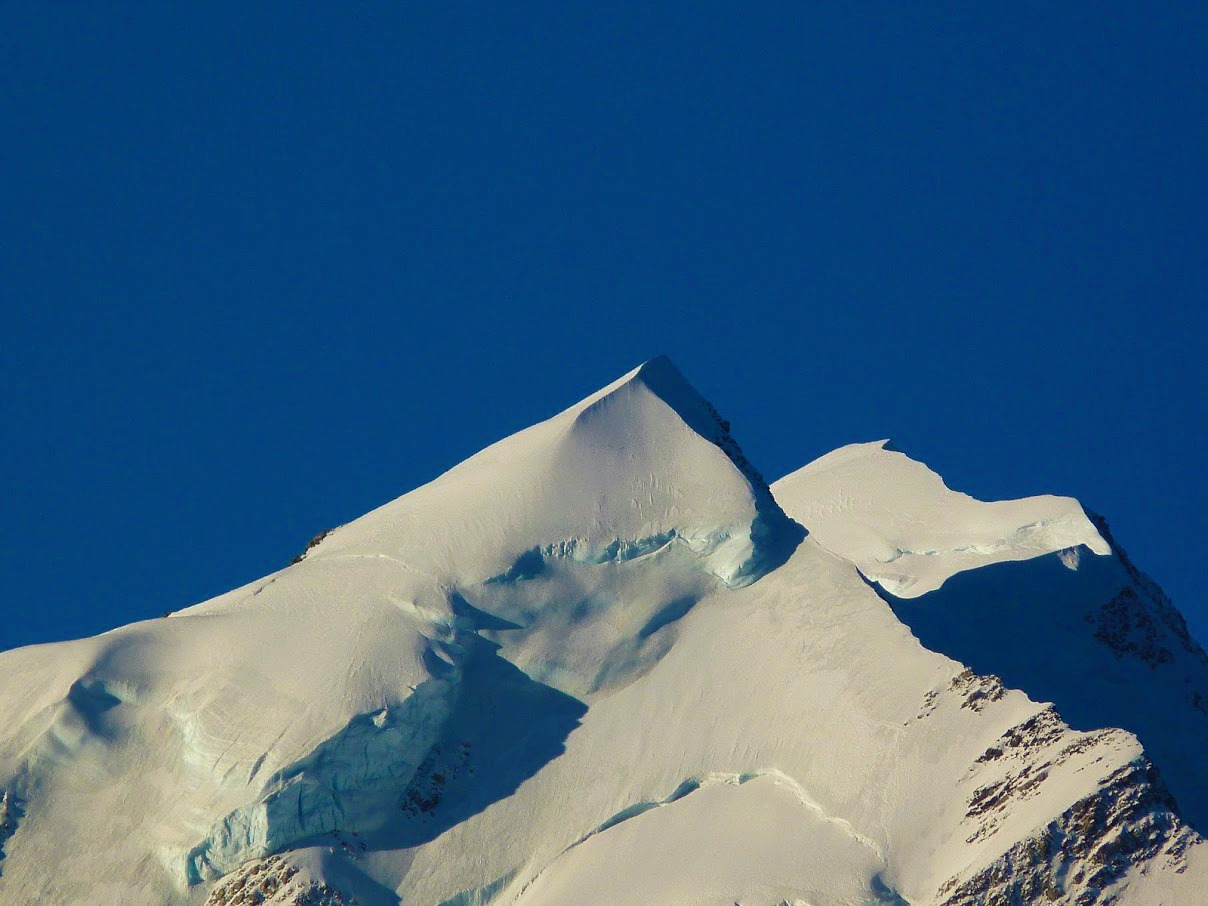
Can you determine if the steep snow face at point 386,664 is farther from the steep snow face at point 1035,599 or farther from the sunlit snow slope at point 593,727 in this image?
the steep snow face at point 1035,599

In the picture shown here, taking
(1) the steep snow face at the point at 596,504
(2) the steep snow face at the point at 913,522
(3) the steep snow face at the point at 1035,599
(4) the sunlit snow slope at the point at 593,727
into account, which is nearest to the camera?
(4) the sunlit snow slope at the point at 593,727

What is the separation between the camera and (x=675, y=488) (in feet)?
200

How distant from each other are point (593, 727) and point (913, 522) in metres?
26.4

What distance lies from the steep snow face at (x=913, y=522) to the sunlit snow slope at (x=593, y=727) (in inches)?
318

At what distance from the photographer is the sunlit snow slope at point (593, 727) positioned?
49.6 meters

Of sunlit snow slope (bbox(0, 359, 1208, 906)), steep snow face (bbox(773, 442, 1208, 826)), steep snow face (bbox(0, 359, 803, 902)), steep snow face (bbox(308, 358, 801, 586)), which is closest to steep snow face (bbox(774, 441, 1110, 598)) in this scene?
steep snow face (bbox(773, 442, 1208, 826))

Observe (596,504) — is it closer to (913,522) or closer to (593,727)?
(593,727)

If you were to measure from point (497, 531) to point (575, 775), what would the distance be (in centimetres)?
873

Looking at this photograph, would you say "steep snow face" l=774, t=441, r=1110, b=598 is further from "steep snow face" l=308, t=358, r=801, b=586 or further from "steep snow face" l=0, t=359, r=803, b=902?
"steep snow face" l=0, t=359, r=803, b=902

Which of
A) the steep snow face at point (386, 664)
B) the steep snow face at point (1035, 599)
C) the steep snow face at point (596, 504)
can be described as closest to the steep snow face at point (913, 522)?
the steep snow face at point (1035, 599)

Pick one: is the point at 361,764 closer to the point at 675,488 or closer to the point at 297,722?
the point at 297,722

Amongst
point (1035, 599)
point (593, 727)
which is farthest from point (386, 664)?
point (1035, 599)

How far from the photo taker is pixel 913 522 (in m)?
78.6

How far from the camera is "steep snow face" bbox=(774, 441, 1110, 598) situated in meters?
72.9
